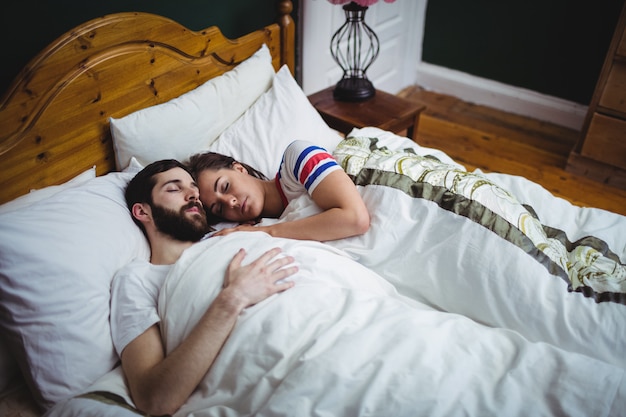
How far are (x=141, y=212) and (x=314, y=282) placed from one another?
1.79ft

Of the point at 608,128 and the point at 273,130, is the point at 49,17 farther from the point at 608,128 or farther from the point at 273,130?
the point at 608,128

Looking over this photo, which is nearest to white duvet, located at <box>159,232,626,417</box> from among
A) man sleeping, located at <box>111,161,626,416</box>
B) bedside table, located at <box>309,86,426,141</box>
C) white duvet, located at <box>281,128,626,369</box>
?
man sleeping, located at <box>111,161,626,416</box>

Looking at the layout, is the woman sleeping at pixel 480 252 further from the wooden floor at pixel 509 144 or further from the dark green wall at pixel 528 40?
the dark green wall at pixel 528 40

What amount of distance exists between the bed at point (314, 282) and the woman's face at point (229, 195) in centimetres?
8

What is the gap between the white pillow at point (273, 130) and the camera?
177 centimetres

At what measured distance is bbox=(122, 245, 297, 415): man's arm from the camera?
1.06 meters

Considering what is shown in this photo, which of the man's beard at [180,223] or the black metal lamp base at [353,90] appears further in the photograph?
the black metal lamp base at [353,90]


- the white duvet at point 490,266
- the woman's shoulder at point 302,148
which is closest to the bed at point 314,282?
the white duvet at point 490,266

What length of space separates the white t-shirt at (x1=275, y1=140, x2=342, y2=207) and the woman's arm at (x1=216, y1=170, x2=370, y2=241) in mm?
24

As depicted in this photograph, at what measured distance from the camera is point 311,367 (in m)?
1.00

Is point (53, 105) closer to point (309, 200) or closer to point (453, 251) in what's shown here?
point (309, 200)

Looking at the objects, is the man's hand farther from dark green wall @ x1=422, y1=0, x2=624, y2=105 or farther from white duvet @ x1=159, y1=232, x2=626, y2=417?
dark green wall @ x1=422, y1=0, x2=624, y2=105

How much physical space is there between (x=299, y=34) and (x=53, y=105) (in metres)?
1.44

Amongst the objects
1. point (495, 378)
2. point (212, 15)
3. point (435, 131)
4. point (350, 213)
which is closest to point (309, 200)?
point (350, 213)
